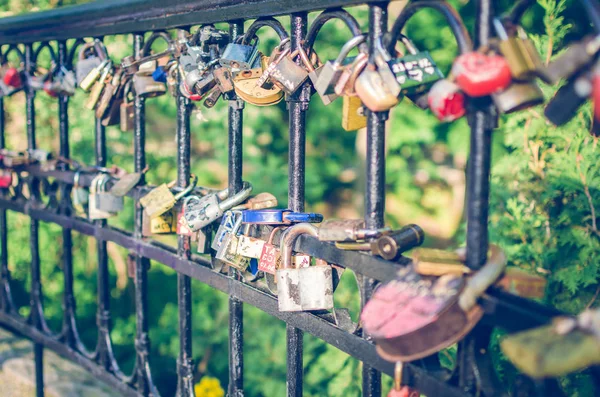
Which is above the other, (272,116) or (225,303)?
(272,116)

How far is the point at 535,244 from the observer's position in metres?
2.60

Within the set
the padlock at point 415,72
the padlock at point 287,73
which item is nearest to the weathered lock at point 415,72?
the padlock at point 415,72

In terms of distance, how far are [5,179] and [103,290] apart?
1.06m

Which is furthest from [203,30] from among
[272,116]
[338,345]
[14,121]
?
[14,121]

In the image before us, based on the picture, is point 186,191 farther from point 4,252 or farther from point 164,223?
point 4,252

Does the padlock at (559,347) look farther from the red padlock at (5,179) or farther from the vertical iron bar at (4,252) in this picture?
the vertical iron bar at (4,252)

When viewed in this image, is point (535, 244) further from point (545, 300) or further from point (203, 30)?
point (203, 30)

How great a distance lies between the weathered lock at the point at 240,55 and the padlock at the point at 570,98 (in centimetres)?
92

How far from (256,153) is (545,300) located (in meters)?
3.32

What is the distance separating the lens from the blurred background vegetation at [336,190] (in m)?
2.49

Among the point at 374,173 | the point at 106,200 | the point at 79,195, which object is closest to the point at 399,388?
the point at 374,173

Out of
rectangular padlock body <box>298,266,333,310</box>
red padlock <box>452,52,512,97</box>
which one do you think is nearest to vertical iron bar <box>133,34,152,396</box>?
rectangular padlock body <box>298,266,333,310</box>

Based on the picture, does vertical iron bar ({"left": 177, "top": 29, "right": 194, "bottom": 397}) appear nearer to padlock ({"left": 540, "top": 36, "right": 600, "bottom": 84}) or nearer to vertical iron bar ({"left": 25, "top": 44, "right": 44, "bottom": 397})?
vertical iron bar ({"left": 25, "top": 44, "right": 44, "bottom": 397})

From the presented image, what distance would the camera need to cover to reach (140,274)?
253cm
